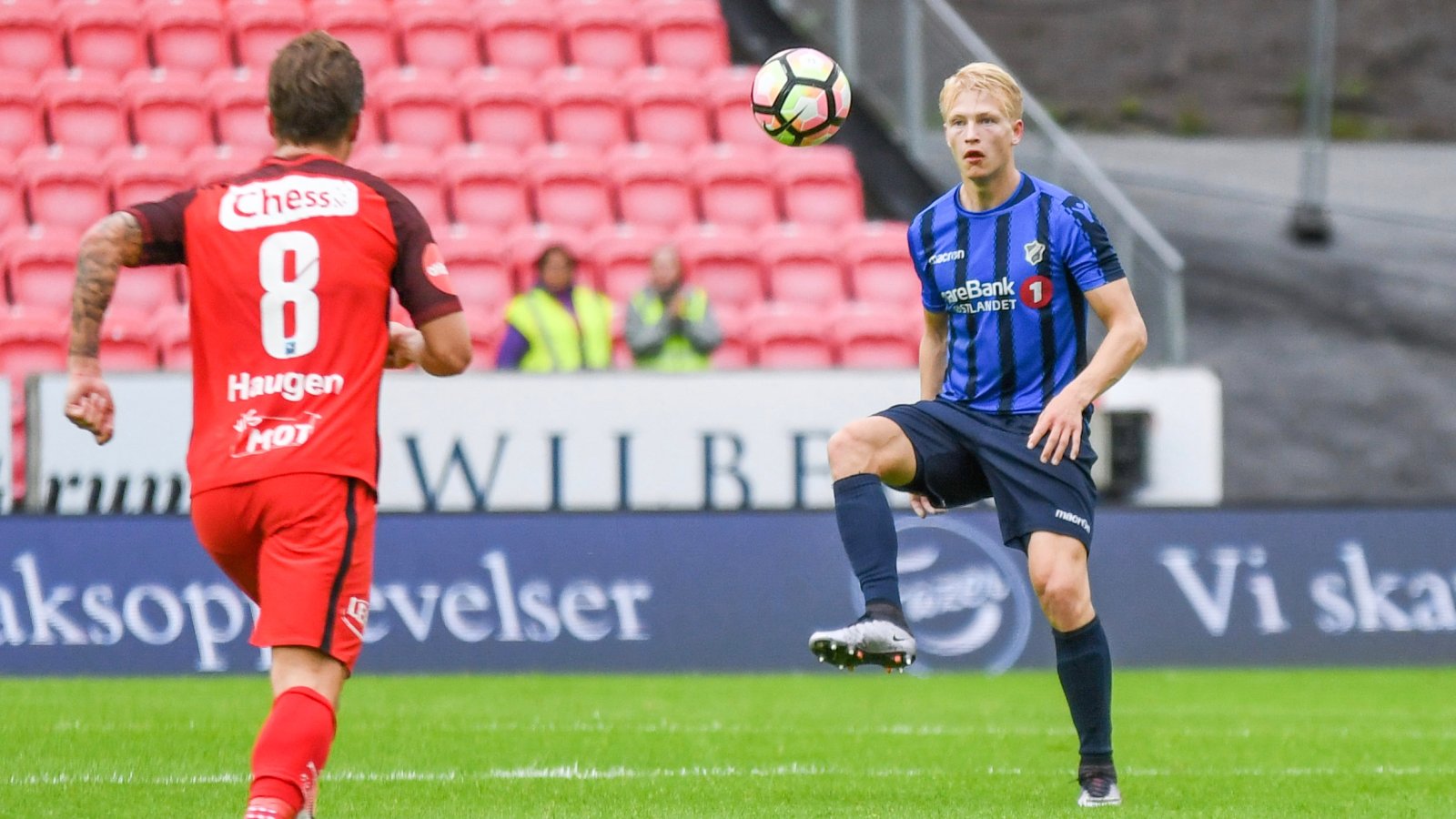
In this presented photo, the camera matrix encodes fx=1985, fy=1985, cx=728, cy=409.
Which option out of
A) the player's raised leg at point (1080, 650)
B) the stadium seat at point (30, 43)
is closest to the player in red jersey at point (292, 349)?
the player's raised leg at point (1080, 650)

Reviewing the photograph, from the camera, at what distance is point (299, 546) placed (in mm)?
4066

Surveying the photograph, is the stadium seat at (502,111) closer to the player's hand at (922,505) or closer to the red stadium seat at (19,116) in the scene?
the red stadium seat at (19,116)

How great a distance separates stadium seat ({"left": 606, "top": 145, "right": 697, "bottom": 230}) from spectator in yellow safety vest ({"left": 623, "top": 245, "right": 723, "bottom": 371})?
83.1 inches

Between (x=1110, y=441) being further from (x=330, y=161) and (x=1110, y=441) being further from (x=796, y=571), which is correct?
(x=330, y=161)

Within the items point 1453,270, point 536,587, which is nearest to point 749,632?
point 536,587

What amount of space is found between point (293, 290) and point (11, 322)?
333 inches

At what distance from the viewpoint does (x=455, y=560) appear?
31.6 feet

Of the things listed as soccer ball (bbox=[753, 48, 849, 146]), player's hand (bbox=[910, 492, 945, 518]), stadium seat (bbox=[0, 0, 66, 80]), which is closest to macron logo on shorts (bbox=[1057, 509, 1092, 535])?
player's hand (bbox=[910, 492, 945, 518])

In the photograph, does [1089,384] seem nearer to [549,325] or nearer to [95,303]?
[95,303]

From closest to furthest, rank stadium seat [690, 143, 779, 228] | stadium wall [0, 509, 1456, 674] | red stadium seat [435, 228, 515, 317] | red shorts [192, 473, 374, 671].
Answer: red shorts [192, 473, 374, 671] < stadium wall [0, 509, 1456, 674] < red stadium seat [435, 228, 515, 317] < stadium seat [690, 143, 779, 228]

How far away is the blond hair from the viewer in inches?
211

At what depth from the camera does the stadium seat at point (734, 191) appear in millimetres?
13492

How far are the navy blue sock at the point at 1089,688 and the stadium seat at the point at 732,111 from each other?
884cm

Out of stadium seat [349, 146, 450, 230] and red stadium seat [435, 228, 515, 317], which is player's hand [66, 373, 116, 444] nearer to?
red stadium seat [435, 228, 515, 317]
